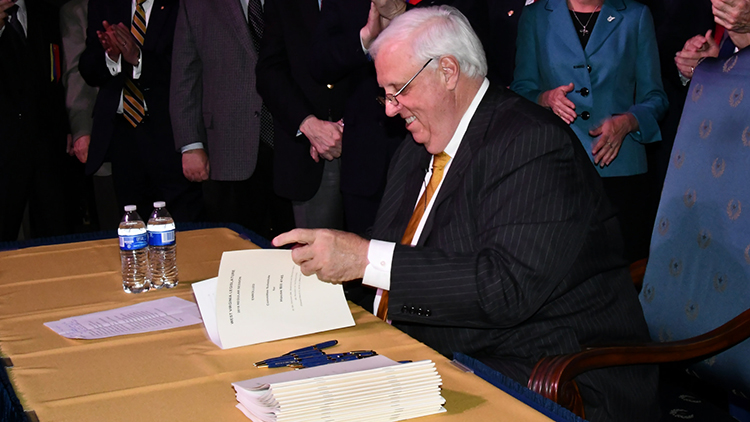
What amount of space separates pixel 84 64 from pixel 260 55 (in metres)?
1.27

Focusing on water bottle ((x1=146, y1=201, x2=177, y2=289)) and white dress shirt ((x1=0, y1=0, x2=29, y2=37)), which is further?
white dress shirt ((x1=0, y1=0, x2=29, y2=37))

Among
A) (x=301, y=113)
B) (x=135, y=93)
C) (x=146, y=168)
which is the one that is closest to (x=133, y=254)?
(x=301, y=113)

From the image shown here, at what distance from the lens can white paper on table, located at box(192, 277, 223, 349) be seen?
1.65m

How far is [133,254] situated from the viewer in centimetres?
210

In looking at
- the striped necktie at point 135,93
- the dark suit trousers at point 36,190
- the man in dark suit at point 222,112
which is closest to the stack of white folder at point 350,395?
the man in dark suit at point 222,112

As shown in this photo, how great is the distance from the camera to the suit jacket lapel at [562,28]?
2951 millimetres

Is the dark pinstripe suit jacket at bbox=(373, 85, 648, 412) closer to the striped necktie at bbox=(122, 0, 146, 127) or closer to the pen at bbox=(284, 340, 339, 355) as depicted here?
the pen at bbox=(284, 340, 339, 355)

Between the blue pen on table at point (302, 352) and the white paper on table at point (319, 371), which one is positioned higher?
the white paper on table at point (319, 371)

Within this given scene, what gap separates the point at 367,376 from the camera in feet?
3.97

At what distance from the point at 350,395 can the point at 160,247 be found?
1197mm

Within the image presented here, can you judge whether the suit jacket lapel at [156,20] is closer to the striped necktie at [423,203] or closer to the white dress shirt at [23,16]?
the white dress shirt at [23,16]

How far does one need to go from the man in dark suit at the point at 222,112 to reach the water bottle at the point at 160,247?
62.2 inches

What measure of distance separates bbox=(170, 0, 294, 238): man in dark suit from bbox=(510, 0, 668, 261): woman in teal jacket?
1.49 metres

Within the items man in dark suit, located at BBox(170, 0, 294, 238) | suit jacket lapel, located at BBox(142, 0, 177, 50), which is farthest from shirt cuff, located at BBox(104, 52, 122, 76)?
man in dark suit, located at BBox(170, 0, 294, 238)
